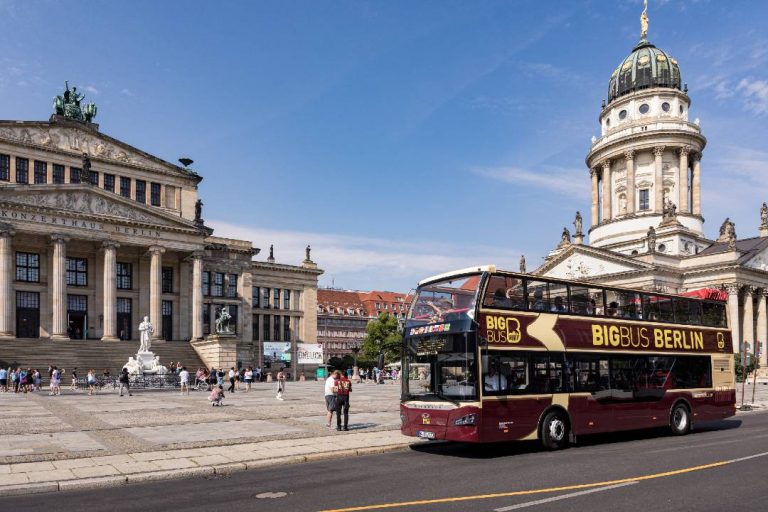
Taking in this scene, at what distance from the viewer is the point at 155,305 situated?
54875mm

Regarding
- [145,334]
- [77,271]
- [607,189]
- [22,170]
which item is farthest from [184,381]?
[607,189]

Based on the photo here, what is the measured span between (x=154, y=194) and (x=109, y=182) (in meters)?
4.51

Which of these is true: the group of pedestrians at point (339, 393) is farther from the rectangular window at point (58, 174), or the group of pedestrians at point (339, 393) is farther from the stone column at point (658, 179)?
the stone column at point (658, 179)

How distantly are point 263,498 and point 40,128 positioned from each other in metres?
52.9

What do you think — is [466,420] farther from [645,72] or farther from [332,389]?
[645,72]

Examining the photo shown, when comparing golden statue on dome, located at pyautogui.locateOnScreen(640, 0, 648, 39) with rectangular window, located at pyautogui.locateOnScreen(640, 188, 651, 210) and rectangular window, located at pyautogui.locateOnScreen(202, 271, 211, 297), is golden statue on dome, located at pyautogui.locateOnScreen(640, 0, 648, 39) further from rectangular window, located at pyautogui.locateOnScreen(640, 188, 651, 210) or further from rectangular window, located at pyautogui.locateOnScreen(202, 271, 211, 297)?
rectangular window, located at pyautogui.locateOnScreen(202, 271, 211, 297)

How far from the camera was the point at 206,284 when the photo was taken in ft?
213

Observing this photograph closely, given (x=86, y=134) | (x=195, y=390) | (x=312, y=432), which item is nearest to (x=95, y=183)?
Result: (x=86, y=134)

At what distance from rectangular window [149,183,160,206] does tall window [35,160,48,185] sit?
944 centimetres

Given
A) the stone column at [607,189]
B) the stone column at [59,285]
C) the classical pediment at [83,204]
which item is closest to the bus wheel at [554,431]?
the stone column at [59,285]

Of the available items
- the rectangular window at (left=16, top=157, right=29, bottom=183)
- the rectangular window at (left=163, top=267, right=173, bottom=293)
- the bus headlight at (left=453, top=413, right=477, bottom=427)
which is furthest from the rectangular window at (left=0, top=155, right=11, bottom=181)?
the bus headlight at (left=453, top=413, right=477, bottom=427)

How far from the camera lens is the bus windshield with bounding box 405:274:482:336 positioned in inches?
580

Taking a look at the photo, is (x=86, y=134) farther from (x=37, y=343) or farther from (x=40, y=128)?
(x=37, y=343)

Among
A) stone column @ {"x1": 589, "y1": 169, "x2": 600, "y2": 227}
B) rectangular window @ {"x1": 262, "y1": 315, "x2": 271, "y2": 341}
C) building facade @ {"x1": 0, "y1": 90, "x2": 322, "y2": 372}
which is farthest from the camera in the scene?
stone column @ {"x1": 589, "y1": 169, "x2": 600, "y2": 227}
